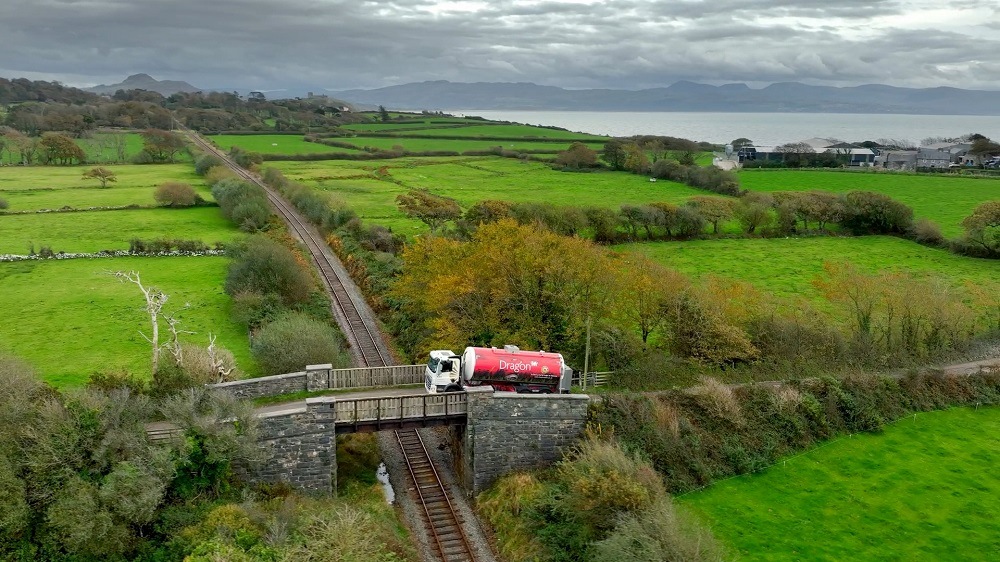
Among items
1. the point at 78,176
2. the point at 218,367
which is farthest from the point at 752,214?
the point at 78,176

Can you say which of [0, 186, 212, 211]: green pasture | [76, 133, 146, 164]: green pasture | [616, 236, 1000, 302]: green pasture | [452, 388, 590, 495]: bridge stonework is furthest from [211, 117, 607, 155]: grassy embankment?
[452, 388, 590, 495]: bridge stonework

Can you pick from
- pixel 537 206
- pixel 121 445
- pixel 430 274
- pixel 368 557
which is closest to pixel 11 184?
pixel 537 206

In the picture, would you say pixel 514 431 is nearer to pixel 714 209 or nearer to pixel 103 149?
pixel 714 209

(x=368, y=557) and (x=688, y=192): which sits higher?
(x=688, y=192)

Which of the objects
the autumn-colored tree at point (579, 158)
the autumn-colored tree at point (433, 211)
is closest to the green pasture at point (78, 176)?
the autumn-colored tree at point (433, 211)

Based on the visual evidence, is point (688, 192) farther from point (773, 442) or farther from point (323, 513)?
point (323, 513)

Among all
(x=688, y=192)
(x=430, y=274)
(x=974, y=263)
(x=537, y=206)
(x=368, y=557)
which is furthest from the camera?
(x=688, y=192)
